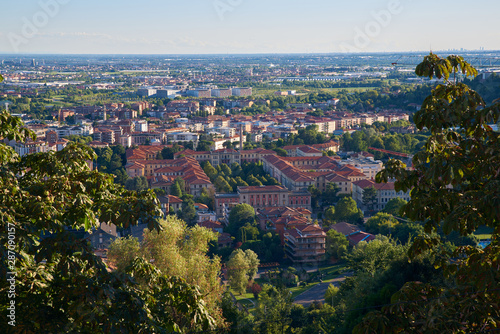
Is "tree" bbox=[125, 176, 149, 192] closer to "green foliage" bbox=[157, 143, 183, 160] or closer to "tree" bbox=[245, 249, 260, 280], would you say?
"green foliage" bbox=[157, 143, 183, 160]

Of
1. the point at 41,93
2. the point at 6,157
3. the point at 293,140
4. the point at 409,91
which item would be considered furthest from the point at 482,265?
the point at 41,93

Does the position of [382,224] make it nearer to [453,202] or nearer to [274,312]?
[274,312]

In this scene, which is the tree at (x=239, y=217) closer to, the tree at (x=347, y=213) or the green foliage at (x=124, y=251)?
the tree at (x=347, y=213)

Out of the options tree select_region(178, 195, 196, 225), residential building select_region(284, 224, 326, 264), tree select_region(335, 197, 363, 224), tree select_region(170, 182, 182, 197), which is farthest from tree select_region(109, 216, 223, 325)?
tree select_region(170, 182, 182, 197)

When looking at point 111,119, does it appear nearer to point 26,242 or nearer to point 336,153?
point 336,153

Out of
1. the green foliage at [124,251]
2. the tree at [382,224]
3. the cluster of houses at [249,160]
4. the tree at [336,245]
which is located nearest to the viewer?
the green foliage at [124,251]

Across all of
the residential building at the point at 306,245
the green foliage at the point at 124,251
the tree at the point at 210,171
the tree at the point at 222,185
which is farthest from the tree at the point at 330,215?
the green foliage at the point at 124,251
